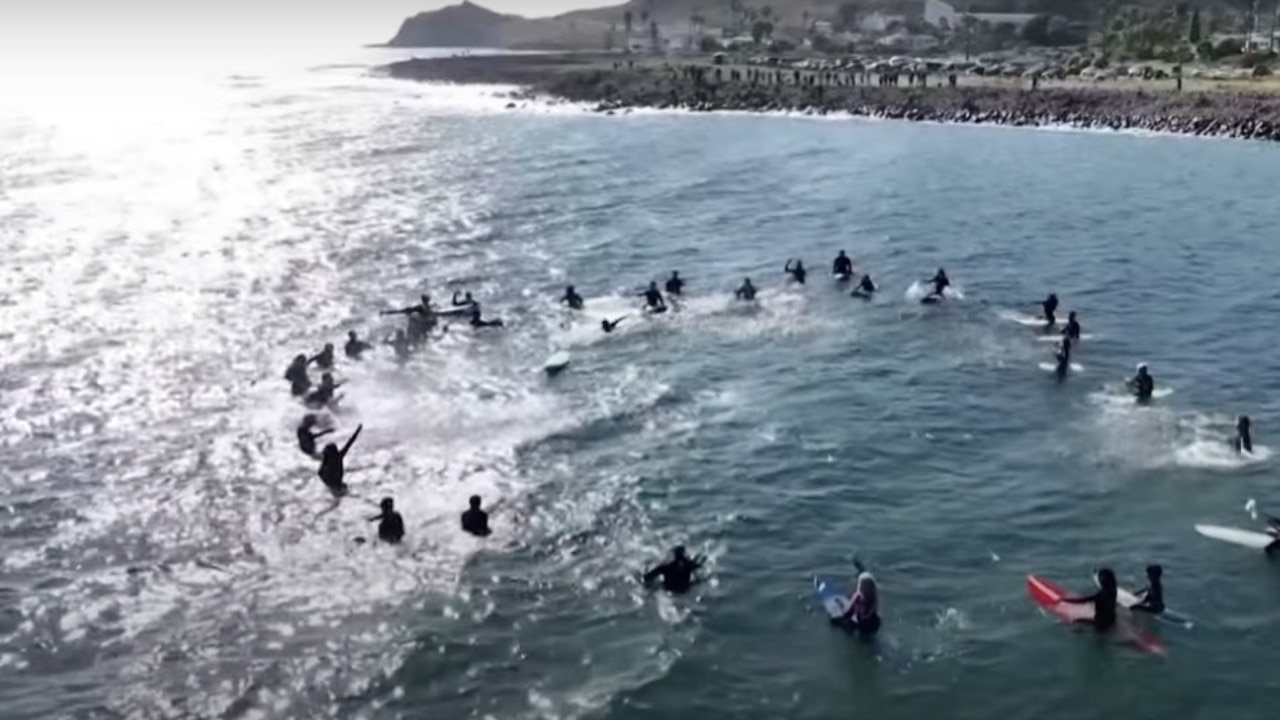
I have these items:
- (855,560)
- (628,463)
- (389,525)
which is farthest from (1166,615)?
(389,525)

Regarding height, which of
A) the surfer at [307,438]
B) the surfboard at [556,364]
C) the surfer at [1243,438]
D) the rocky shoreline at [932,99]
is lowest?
the surfer at [307,438]

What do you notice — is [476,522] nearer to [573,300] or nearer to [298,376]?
[298,376]

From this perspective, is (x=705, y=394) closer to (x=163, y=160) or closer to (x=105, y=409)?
(x=105, y=409)

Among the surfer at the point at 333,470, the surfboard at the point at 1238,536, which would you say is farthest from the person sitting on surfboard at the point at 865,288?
the surfer at the point at 333,470

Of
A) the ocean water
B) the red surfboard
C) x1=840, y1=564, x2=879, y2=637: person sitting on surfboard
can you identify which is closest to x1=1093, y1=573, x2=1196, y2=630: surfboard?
the red surfboard

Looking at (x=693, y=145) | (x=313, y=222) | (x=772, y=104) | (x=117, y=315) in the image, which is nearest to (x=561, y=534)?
(x=117, y=315)

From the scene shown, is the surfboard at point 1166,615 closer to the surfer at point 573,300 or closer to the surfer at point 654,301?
the surfer at point 654,301
